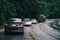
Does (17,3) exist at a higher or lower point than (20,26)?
higher

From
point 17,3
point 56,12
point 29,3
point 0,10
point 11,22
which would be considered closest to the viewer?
point 11,22

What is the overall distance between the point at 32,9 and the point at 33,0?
2555mm

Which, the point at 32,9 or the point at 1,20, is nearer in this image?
the point at 1,20

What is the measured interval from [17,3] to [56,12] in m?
36.3

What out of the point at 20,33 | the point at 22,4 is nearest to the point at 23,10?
the point at 22,4

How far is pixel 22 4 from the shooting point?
65.8 metres

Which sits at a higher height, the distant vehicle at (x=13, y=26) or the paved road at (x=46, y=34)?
the distant vehicle at (x=13, y=26)

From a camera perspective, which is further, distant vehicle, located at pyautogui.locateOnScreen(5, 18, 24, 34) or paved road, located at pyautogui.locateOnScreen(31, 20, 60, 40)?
distant vehicle, located at pyautogui.locateOnScreen(5, 18, 24, 34)

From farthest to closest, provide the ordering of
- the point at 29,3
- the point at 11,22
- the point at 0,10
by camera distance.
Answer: the point at 29,3, the point at 0,10, the point at 11,22

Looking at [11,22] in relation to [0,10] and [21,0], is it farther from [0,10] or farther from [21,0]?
[21,0]

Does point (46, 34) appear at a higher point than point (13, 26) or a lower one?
lower

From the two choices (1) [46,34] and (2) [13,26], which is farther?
(1) [46,34]

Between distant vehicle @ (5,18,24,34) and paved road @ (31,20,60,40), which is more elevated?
distant vehicle @ (5,18,24,34)

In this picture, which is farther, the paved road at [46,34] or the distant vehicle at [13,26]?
the distant vehicle at [13,26]
